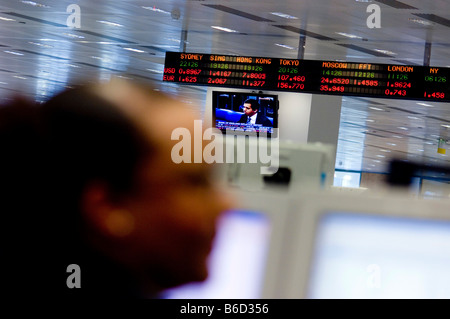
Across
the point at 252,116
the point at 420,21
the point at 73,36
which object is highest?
the point at 420,21

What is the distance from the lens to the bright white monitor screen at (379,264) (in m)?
1.29

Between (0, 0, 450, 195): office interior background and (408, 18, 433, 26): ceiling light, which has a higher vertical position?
(408, 18, 433, 26): ceiling light

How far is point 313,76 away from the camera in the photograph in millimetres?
8867

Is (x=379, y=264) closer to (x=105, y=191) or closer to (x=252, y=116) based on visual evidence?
(x=105, y=191)

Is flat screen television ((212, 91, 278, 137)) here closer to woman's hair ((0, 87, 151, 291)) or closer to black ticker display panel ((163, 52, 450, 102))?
black ticker display panel ((163, 52, 450, 102))

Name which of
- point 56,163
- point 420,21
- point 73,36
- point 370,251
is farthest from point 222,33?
point 56,163

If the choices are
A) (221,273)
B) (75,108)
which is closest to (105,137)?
(75,108)

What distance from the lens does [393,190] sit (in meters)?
1.26

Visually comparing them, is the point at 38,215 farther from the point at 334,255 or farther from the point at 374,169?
the point at 374,169

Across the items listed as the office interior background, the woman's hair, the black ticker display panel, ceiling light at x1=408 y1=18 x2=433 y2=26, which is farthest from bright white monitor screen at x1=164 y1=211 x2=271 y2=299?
the black ticker display panel

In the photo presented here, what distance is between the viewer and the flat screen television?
10414 mm

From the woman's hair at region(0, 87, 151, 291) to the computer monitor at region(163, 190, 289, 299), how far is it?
0.19m

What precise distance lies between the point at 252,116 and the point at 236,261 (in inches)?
366

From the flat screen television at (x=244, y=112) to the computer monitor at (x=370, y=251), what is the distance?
903 centimetres
